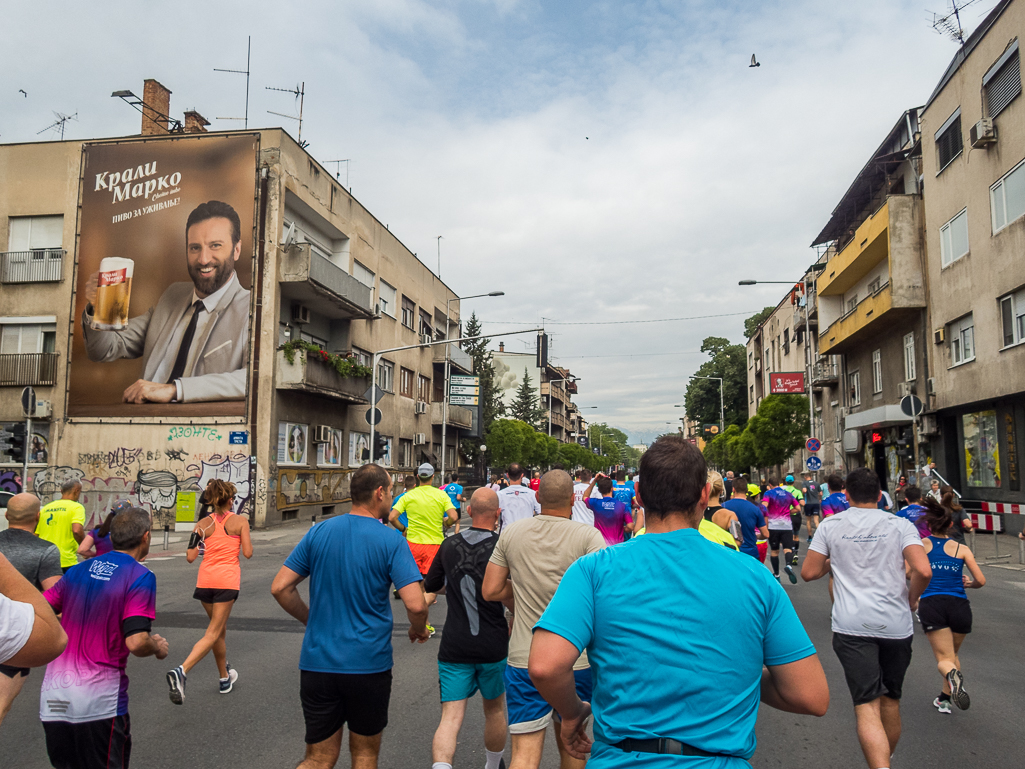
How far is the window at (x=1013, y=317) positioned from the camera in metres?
18.8

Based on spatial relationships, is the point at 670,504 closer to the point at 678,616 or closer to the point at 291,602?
the point at 678,616

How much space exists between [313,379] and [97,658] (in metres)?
21.8

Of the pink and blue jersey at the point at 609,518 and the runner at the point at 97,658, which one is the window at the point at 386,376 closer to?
the pink and blue jersey at the point at 609,518

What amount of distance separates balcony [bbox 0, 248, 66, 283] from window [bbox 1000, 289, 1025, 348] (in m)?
28.5

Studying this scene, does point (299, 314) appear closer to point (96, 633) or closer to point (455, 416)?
point (455, 416)

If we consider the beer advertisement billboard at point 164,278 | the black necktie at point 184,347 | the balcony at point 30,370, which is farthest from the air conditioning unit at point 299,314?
the balcony at point 30,370

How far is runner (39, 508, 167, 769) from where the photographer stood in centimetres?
355

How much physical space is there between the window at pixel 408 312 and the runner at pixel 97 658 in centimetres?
3360

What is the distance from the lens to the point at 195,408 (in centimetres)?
2395

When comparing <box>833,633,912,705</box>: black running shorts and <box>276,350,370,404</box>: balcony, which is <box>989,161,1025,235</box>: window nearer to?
<box>833,633,912,705</box>: black running shorts

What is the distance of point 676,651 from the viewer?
6.49ft

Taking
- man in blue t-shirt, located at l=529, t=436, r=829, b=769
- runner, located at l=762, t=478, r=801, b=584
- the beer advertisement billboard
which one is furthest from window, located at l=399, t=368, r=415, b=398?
→ man in blue t-shirt, located at l=529, t=436, r=829, b=769

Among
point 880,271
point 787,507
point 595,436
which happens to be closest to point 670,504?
point 787,507

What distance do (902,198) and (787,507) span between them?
17.5m
